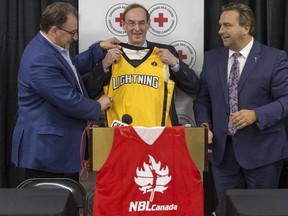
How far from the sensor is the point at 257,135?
267cm

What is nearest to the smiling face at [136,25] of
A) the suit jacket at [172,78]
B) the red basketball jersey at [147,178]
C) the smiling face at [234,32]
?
the suit jacket at [172,78]

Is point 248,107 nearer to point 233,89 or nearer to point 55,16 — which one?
point 233,89

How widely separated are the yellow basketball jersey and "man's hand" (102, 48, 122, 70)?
0.15 feet

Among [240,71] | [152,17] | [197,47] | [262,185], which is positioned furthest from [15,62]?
[262,185]

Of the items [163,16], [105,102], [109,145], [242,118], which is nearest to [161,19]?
[163,16]

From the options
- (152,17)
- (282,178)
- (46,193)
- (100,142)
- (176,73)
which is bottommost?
(282,178)

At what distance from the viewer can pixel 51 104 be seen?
2.57 m

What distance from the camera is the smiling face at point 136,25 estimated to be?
109 inches

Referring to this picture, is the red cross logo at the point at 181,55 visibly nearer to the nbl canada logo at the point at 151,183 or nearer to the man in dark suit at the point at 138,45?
the man in dark suit at the point at 138,45

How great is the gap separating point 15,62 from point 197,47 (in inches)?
45.1

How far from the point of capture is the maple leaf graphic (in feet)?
6.22

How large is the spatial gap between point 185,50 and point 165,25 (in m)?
0.19

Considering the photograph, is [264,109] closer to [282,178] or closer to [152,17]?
[282,178]

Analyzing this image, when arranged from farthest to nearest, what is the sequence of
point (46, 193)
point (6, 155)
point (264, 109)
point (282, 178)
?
point (6, 155) → point (282, 178) → point (264, 109) → point (46, 193)
